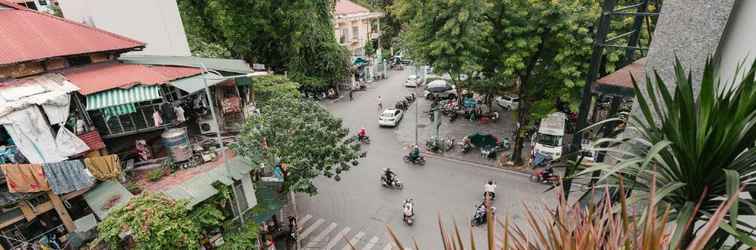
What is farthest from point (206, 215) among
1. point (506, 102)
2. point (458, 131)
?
point (506, 102)

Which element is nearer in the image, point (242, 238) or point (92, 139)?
point (92, 139)

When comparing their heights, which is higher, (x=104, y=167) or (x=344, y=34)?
(x=344, y=34)

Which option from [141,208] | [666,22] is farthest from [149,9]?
[666,22]

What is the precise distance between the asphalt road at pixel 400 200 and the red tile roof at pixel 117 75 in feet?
23.5

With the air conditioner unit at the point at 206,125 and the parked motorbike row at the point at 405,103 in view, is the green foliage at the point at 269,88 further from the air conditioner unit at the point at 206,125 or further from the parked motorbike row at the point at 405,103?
the parked motorbike row at the point at 405,103

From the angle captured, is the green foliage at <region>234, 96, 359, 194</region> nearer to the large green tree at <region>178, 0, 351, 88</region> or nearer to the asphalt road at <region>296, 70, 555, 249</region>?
the asphalt road at <region>296, 70, 555, 249</region>

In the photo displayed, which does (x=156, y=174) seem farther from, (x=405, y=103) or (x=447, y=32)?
(x=405, y=103)

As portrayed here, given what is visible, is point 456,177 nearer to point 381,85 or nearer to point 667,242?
point 667,242

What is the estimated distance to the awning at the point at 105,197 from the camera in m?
8.89

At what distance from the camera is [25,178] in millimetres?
7980

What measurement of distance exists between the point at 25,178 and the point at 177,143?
131 inches

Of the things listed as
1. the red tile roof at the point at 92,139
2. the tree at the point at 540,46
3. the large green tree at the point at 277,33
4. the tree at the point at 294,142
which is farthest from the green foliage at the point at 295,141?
the large green tree at the point at 277,33

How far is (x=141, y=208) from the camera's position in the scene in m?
7.98

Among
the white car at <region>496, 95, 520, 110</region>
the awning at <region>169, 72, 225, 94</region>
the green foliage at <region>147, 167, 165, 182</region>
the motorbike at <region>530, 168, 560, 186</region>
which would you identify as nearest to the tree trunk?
the motorbike at <region>530, 168, 560, 186</region>
